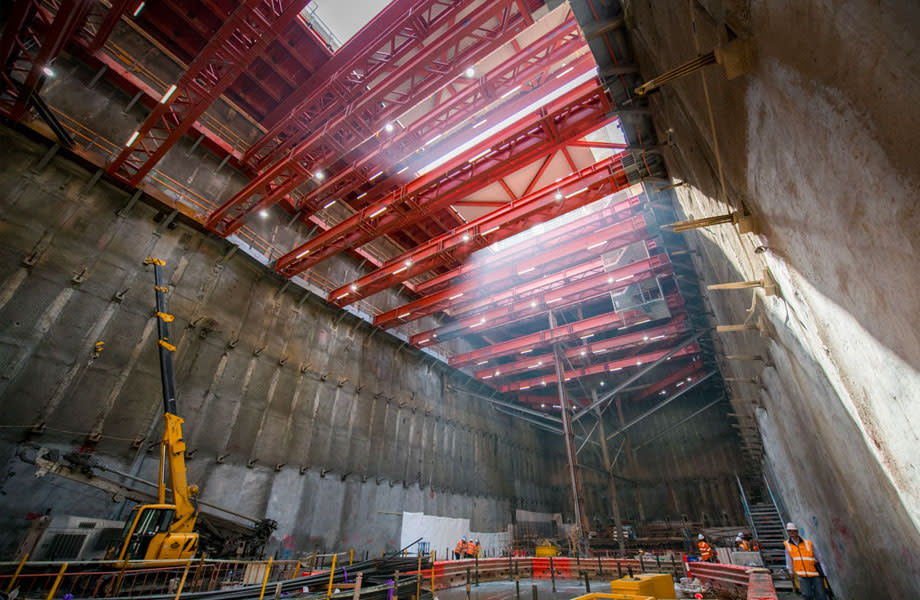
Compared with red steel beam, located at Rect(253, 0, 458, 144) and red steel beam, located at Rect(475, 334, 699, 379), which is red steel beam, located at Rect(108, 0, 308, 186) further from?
red steel beam, located at Rect(475, 334, 699, 379)

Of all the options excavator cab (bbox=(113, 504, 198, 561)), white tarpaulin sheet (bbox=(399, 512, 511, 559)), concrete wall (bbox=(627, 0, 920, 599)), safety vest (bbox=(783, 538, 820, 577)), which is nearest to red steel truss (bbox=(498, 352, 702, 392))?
white tarpaulin sheet (bbox=(399, 512, 511, 559))

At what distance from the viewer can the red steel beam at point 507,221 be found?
11414 millimetres

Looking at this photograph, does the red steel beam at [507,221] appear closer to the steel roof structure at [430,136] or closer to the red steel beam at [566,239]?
the steel roof structure at [430,136]

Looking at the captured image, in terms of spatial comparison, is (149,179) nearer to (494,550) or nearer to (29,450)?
(29,450)

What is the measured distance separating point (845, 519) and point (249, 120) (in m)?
22.7

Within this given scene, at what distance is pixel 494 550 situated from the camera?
21531mm

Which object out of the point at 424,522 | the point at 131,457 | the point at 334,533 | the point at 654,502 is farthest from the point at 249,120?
the point at 654,502

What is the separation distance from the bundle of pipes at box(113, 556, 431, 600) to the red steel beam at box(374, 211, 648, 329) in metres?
10.7

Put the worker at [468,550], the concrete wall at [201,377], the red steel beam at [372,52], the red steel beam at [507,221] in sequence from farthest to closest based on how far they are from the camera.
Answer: the worker at [468,550] < the red steel beam at [507,221] < the red steel beam at [372,52] < the concrete wall at [201,377]

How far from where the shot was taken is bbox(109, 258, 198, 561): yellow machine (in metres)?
8.07

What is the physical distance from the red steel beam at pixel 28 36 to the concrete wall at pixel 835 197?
41.8 ft

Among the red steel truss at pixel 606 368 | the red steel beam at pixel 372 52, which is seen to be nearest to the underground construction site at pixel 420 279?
the red steel beam at pixel 372 52

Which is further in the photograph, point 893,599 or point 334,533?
point 334,533

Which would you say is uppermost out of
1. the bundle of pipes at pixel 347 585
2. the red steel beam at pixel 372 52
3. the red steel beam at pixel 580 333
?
the red steel beam at pixel 372 52
